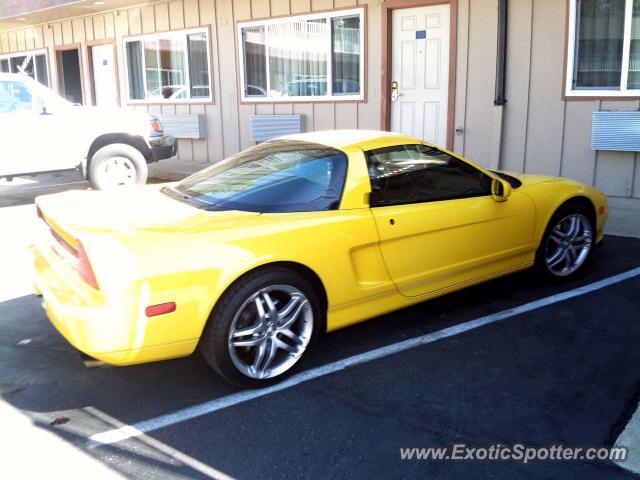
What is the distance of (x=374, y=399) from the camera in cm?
347

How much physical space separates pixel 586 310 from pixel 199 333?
9.63 ft

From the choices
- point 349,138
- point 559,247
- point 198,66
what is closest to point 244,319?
point 349,138

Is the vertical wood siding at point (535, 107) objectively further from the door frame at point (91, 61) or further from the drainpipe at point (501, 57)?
the door frame at point (91, 61)

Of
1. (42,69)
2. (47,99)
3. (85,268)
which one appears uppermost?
(42,69)

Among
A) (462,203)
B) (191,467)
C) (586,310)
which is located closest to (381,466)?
(191,467)

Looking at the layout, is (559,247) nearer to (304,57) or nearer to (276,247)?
(276,247)

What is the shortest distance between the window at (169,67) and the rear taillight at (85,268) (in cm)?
957

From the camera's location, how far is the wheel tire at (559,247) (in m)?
5.11

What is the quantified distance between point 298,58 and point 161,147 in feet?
9.32

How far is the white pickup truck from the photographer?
8.90 meters

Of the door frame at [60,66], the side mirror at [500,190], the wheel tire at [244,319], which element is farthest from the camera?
the door frame at [60,66]

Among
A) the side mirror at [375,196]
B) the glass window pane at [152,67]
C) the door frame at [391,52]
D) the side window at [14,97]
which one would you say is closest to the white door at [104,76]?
the glass window pane at [152,67]

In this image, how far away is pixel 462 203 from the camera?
447 centimetres

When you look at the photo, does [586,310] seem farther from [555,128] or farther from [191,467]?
[555,128]
